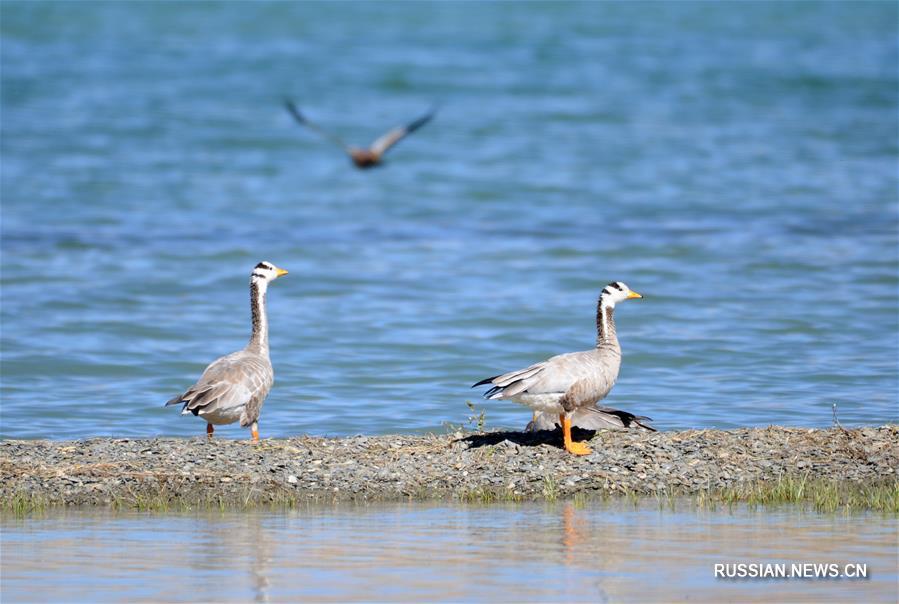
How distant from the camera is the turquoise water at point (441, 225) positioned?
18.5m

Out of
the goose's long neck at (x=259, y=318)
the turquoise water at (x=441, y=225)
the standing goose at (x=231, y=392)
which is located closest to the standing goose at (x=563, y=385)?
the standing goose at (x=231, y=392)

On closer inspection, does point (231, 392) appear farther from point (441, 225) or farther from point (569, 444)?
point (441, 225)

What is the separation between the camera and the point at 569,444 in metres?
12.9

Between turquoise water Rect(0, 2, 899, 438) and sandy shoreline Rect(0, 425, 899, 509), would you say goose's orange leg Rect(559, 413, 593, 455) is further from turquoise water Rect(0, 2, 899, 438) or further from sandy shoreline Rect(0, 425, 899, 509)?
turquoise water Rect(0, 2, 899, 438)

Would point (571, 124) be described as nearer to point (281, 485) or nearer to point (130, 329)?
point (130, 329)

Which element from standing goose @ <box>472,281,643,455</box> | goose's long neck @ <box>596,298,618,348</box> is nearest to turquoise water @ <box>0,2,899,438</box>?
goose's long neck @ <box>596,298,618,348</box>

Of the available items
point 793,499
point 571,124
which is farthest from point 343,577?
point 571,124

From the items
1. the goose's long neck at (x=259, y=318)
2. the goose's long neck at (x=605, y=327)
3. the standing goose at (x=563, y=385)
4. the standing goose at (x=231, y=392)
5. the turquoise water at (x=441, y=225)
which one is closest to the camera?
the standing goose at (x=563, y=385)

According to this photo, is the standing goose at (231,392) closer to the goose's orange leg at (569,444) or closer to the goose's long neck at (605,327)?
the goose's orange leg at (569,444)

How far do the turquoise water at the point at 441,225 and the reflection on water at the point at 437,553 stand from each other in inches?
188

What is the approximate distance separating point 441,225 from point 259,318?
64.4ft

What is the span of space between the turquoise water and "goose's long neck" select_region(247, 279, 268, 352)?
4.34 feet

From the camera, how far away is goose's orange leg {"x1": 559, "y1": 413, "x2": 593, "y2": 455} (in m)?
12.8

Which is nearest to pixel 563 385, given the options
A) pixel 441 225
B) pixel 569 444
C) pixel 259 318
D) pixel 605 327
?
pixel 569 444
